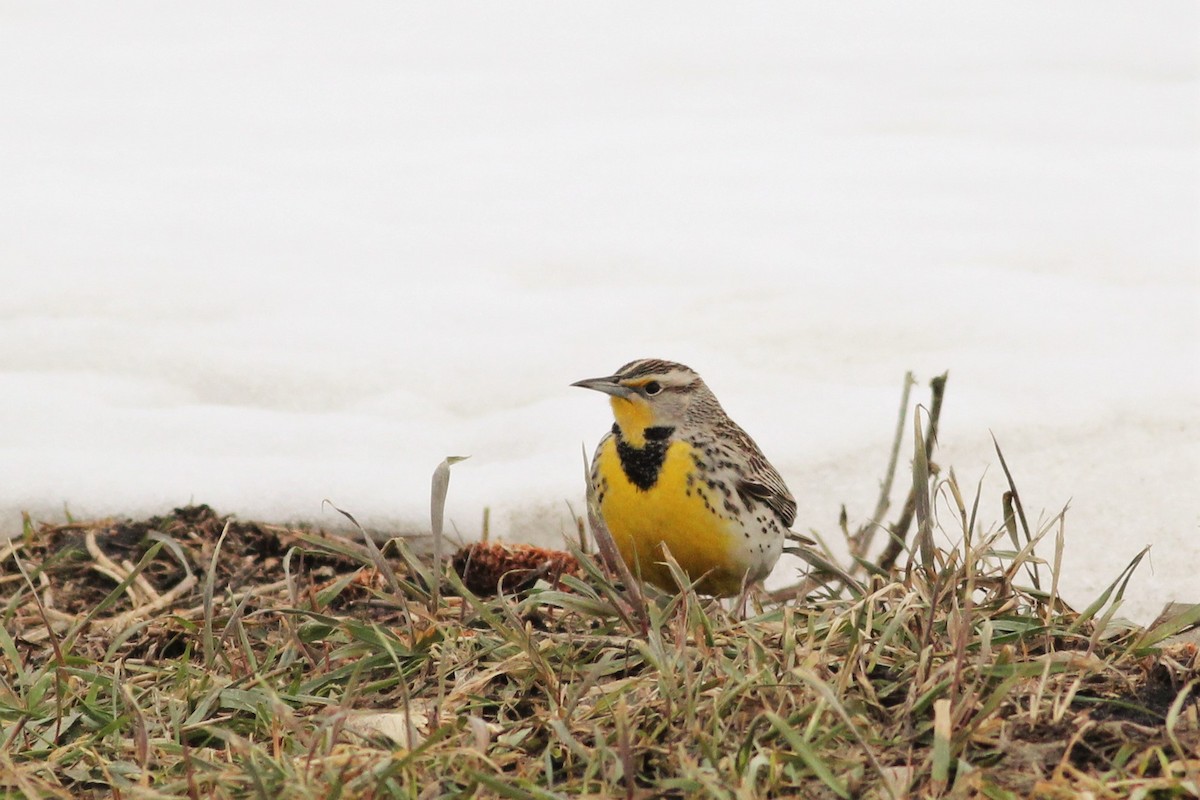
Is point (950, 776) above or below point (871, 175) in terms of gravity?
below

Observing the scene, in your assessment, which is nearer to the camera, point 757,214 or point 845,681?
point 845,681

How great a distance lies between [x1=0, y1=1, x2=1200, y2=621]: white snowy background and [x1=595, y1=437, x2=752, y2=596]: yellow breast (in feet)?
1.63

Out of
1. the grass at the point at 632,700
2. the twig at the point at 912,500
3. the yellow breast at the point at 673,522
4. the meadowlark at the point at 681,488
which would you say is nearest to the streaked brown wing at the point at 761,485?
the meadowlark at the point at 681,488

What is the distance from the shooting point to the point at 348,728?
2834mm

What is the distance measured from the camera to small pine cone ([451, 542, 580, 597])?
13.6 feet

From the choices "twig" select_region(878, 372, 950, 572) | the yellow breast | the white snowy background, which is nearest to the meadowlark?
the yellow breast

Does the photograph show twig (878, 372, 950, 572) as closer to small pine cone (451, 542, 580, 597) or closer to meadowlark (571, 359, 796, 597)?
meadowlark (571, 359, 796, 597)

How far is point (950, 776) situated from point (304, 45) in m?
8.54

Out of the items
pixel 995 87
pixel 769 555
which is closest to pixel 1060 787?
pixel 769 555

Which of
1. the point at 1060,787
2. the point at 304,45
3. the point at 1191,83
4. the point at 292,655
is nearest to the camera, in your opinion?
the point at 1060,787

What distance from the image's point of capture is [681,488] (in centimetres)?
428

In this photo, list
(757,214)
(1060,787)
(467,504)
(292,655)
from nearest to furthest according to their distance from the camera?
(1060,787) < (292,655) < (467,504) < (757,214)

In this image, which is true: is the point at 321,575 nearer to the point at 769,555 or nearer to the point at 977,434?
the point at 769,555

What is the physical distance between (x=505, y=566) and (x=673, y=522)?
0.48 m
